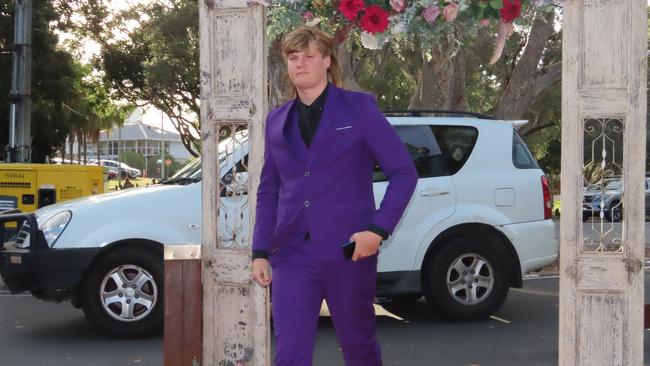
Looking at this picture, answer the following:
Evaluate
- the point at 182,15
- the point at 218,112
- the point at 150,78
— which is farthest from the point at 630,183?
the point at 150,78

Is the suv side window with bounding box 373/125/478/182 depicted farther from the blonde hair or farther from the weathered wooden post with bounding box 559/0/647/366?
the blonde hair

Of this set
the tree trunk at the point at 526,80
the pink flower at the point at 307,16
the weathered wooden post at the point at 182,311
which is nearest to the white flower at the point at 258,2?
the pink flower at the point at 307,16

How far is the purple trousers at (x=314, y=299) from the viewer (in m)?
3.39

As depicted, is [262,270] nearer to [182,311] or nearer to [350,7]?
[182,311]

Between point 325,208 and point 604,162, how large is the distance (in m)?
1.49

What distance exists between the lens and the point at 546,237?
293 inches

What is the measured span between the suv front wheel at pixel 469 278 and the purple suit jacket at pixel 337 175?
12.6 feet

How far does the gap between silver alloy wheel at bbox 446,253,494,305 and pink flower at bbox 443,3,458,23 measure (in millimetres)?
3381

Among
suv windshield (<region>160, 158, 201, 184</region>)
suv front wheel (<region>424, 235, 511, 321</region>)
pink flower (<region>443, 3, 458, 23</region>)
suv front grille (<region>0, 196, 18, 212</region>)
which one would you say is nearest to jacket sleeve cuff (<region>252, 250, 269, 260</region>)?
pink flower (<region>443, 3, 458, 23</region>)

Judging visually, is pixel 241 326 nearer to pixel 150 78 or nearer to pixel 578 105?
pixel 578 105

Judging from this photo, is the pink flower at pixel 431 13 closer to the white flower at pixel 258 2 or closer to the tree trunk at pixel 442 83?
the white flower at pixel 258 2

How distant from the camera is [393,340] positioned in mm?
6777

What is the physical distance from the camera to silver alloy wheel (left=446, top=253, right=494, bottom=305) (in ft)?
23.6

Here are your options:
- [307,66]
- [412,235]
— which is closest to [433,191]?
[412,235]
